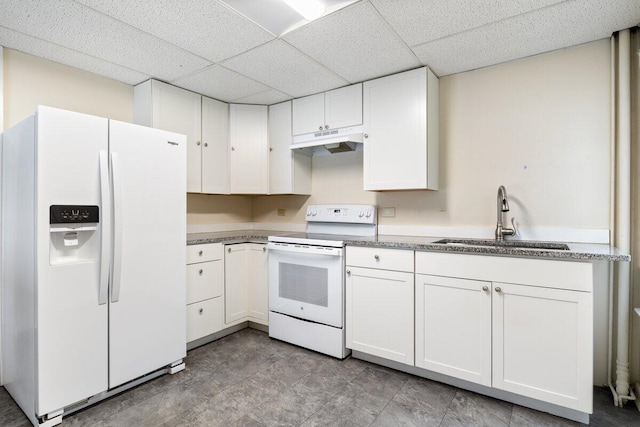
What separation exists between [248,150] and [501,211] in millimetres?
2354

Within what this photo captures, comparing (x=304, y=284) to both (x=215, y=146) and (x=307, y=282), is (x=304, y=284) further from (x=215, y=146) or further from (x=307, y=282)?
(x=215, y=146)

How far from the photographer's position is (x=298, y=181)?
3355mm

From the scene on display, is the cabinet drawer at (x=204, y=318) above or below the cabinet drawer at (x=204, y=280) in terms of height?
below

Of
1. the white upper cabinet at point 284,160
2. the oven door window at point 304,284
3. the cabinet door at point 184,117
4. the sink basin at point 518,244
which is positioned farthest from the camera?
the white upper cabinet at point 284,160

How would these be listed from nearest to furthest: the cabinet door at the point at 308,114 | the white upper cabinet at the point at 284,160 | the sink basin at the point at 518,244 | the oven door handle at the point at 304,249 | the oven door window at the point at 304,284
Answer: the sink basin at the point at 518,244 → the oven door handle at the point at 304,249 → the oven door window at the point at 304,284 → the cabinet door at the point at 308,114 → the white upper cabinet at the point at 284,160

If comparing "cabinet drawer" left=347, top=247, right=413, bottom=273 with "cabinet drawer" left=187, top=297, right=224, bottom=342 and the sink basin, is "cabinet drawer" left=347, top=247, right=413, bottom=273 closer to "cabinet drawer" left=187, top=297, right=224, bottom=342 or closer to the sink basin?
the sink basin

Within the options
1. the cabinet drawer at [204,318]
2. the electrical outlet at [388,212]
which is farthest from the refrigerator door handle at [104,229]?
the electrical outlet at [388,212]

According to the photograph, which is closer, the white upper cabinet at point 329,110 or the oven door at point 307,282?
the oven door at point 307,282

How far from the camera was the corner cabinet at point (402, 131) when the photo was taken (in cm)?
250

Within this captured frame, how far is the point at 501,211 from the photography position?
91.5 inches

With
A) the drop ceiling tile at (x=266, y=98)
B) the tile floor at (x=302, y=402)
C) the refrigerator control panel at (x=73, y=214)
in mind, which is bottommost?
the tile floor at (x=302, y=402)

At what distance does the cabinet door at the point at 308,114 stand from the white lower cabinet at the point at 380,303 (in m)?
1.27

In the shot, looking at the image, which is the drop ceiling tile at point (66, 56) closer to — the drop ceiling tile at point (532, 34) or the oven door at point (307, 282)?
the oven door at point (307, 282)

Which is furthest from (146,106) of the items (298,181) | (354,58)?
(354,58)
